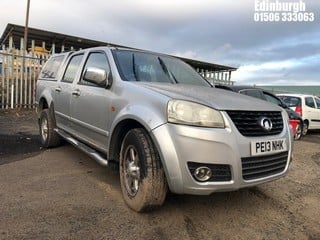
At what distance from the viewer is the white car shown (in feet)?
39.7

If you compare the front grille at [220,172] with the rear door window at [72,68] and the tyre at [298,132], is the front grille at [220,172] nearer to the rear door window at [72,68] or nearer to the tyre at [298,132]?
the rear door window at [72,68]

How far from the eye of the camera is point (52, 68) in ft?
21.9

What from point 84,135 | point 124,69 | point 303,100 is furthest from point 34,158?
point 303,100

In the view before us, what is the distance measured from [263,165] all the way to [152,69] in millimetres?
1912

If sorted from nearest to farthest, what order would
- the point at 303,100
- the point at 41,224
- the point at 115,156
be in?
the point at 41,224 < the point at 115,156 < the point at 303,100

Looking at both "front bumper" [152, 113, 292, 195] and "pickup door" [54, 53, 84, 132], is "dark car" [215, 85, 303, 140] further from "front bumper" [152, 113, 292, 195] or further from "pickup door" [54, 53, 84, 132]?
"front bumper" [152, 113, 292, 195]

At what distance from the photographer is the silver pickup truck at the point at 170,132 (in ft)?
10.2

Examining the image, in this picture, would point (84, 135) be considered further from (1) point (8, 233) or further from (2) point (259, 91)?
(2) point (259, 91)

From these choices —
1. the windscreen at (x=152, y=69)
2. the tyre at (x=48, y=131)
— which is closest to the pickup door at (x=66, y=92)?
the tyre at (x=48, y=131)

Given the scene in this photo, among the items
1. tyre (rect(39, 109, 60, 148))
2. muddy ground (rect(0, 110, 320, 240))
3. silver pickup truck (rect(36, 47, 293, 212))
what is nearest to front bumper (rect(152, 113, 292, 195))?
silver pickup truck (rect(36, 47, 293, 212))

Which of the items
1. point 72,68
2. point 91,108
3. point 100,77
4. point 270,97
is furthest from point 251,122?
point 270,97

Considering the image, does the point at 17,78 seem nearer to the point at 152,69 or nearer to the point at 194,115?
the point at 152,69

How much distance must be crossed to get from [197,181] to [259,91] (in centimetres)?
689

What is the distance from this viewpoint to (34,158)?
5.89m
